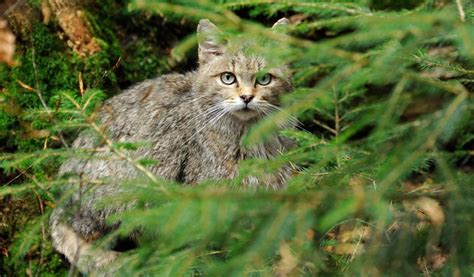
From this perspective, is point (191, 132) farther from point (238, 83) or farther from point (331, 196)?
point (331, 196)

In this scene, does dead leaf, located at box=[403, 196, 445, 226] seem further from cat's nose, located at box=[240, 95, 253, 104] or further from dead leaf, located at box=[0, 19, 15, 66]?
dead leaf, located at box=[0, 19, 15, 66]

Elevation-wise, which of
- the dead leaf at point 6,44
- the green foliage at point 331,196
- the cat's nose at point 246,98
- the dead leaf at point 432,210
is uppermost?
the green foliage at point 331,196

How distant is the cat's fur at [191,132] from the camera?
430cm

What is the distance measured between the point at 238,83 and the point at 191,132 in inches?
22.4

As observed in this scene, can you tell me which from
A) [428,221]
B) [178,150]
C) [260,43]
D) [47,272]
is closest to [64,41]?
[178,150]

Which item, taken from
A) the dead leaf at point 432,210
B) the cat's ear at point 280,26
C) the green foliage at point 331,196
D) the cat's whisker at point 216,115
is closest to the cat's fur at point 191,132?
the cat's whisker at point 216,115

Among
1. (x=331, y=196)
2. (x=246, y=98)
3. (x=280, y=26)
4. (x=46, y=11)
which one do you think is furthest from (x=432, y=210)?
(x=46, y=11)

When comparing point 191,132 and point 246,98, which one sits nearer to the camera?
point 246,98

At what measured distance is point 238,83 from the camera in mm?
4359

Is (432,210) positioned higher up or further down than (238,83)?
higher up

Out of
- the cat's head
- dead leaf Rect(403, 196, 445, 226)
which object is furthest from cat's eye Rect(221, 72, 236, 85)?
dead leaf Rect(403, 196, 445, 226)

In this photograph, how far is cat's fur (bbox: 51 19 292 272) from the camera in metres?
4.30

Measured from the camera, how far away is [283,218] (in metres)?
1.95

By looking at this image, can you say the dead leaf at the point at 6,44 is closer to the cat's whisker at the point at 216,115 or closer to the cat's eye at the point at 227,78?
the cat's whisker at the point at 216,115
